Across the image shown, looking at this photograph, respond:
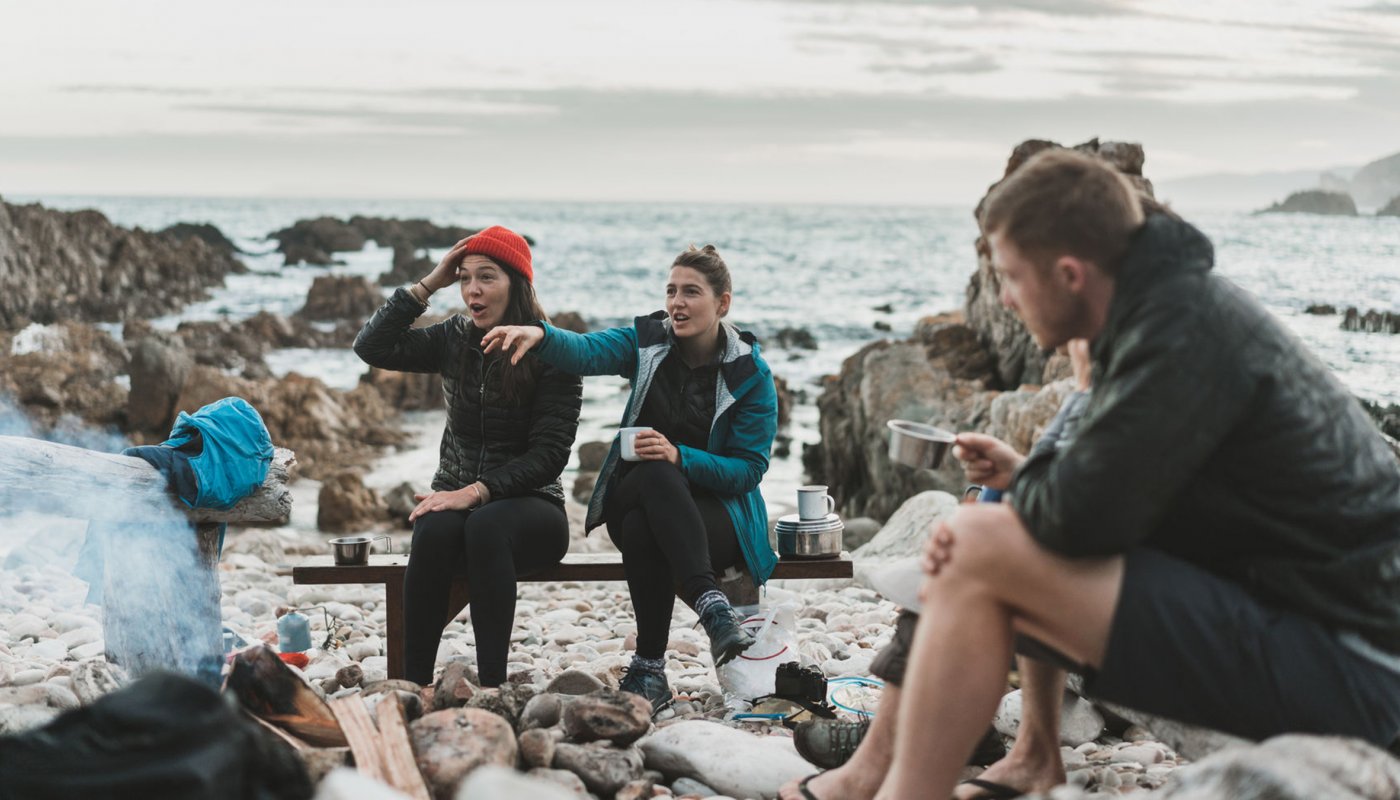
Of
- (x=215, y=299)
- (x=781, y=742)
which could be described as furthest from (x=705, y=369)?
(x=215, y=299)

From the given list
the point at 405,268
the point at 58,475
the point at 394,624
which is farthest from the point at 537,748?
the point at 405,268

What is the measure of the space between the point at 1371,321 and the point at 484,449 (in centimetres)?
1028

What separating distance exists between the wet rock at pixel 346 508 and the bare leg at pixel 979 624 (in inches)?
368

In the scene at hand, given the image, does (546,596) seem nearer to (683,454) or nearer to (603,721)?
(683,454)

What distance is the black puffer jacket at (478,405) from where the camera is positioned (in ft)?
17.1

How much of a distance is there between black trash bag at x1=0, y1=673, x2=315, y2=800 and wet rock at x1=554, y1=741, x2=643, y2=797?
1181mm

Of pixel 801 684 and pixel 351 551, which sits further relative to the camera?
pixel 351 551

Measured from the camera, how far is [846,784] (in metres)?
3.47

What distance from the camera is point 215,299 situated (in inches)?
1576

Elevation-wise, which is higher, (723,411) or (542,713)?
(723,411)

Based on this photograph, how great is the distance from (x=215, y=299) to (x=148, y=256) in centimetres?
290

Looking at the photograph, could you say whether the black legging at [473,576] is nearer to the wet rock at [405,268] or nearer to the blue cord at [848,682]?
the blue cord at [848,682]

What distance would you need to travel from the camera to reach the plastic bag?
4879 millimetres

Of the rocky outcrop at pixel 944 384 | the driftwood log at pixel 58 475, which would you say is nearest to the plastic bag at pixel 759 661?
the driftwood log at pixel 58 475
